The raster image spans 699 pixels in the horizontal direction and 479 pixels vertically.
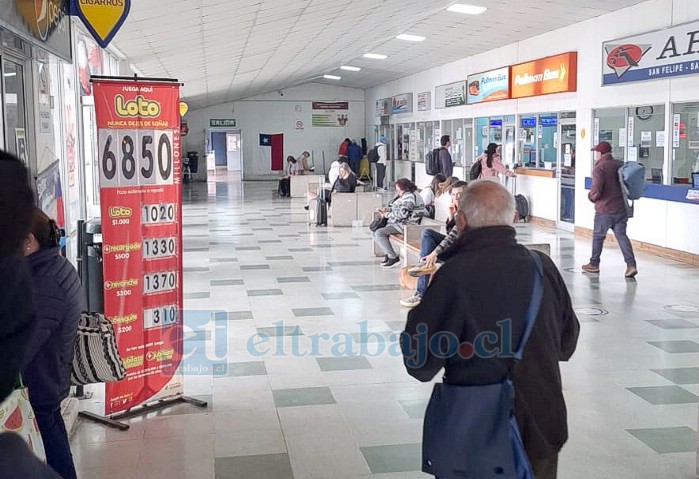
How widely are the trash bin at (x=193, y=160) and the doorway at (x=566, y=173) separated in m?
19.4

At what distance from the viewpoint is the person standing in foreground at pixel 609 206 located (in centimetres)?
933

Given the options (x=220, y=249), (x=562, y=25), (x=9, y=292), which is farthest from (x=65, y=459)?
(x=562, y=25)

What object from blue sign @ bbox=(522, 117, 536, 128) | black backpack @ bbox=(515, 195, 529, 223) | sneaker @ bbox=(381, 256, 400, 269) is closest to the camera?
sneaker @ bbox=(381, 256, 400, 269)

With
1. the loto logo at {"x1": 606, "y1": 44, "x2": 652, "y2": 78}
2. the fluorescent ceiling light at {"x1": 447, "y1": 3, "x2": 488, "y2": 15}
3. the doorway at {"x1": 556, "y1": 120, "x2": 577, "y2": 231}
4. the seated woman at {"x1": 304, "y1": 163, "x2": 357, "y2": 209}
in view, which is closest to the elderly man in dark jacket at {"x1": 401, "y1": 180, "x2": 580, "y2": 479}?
the loto logo at {"x1": 606, "y1": 44, "x2": 652, "y2": 78}

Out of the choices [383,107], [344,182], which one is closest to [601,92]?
[344,182]

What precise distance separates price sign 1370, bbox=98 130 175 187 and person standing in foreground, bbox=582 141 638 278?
6031 millimetres

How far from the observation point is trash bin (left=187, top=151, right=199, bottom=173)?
3153 cm

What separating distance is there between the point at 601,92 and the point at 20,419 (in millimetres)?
12017

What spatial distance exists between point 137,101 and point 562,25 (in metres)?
11.0

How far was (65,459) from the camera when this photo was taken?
10.5ft

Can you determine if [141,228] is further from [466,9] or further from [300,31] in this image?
[466,9]

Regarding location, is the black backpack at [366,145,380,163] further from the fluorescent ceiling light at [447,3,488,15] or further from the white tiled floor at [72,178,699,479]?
the white tiled floor at [72,178,699,479]

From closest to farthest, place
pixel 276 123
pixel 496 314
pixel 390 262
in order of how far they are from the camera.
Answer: pixel 496 314 → pixel 390 262 → pixel 276 123

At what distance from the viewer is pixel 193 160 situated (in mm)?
31609
